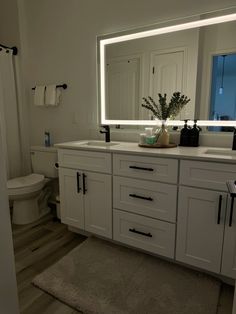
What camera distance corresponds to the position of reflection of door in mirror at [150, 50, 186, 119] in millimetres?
1931

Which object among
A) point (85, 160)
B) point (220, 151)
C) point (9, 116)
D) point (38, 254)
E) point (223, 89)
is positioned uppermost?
point (223, 89)

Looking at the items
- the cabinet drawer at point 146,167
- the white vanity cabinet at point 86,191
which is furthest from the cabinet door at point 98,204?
the cabinet drawer at point 146,167

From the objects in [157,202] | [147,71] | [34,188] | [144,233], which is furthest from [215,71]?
[34,188]

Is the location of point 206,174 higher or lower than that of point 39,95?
lower

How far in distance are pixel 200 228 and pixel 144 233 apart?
0.44 meters

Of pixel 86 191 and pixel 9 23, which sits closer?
pixel 86 191

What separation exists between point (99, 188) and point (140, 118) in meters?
0.81

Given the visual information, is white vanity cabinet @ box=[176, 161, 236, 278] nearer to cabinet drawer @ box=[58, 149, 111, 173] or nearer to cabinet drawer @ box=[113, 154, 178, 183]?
cabinet drawer @ box=[113, 154, 178, 183]

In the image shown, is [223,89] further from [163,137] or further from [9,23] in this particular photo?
[9,23]

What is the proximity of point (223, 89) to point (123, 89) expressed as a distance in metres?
0.92

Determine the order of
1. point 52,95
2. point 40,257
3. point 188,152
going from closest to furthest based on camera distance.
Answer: point 188,152
point 40,257
point 52,95

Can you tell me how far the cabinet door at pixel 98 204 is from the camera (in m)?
1.89

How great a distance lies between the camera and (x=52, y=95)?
8.36 feet

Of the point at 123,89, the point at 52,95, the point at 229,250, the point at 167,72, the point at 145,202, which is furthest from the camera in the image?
the point at 52,95
